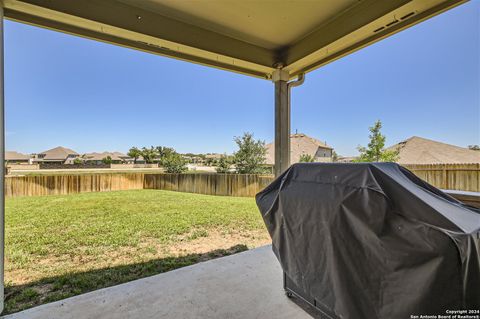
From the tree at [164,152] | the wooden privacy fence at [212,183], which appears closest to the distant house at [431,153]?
the wooden privacy fence at [212,183]

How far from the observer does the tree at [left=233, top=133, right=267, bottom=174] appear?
10117mm

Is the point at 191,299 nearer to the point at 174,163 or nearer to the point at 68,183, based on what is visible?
the point at 68,183

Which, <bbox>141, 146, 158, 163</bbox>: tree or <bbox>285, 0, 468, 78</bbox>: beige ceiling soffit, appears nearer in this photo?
<bbox>285, 0, 468, 78</bbox>: beige ceiling soffit

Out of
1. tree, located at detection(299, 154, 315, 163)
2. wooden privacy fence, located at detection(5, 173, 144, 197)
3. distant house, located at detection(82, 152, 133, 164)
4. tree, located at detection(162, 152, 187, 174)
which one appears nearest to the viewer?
tree, located at detection(299, 154, 315, 163)

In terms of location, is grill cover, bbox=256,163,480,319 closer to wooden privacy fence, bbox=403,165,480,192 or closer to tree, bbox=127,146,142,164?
wooden privacy fence, bbox=403,165,480,192

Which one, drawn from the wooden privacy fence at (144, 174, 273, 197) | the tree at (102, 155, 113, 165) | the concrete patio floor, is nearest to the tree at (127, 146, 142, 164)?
the tree at (102, 155, 113, 165)

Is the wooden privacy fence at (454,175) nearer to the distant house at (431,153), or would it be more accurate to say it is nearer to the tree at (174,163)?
the distant house at (431,153)

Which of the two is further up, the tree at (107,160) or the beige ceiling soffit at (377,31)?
the beige ceiling soffit at (377,31)

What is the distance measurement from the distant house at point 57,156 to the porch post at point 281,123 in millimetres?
7425

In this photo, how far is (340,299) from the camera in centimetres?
110

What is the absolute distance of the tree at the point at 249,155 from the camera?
10.1 m

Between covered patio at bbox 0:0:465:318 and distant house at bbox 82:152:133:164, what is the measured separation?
25.0 ft

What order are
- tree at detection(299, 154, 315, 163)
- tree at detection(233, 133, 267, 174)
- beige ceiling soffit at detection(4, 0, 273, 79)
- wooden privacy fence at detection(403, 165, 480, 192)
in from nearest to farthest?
beige ceiling soffit at detection(4, 0, 273, 79) → wooden privacy fence at detection(403, 165, 480, 192) → tree at detection(299, 154, 315, 163) → tree at detection(233, 133, 267, 174)

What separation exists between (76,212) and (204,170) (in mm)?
5741
